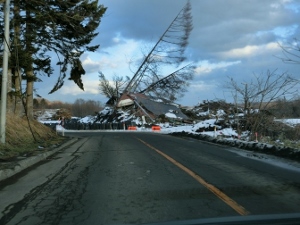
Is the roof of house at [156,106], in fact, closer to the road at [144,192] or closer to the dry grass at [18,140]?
the dry grass at [18,140]

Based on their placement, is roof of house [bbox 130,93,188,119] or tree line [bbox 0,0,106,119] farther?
roof of house [bbox 130,93,188,119]

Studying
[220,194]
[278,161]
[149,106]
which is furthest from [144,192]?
[149,106]

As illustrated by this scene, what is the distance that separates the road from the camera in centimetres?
573

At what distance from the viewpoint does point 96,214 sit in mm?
5762

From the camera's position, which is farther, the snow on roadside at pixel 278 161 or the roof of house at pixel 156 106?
the roof of house at pixel 156 106

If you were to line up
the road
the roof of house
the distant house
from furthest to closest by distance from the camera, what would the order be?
the roof of house, the distant house, the road

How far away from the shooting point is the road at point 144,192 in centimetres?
573

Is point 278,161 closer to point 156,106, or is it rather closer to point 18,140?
point 18,140

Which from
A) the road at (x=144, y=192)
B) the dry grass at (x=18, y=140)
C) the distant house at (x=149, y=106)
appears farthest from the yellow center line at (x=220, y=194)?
the distant house at (x=149, y=106)

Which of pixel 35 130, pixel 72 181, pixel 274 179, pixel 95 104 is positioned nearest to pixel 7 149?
pixel 72 181

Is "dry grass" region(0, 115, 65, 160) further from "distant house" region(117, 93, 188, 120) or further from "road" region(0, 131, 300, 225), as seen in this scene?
"distant house" region(117, 93, 188, 120)

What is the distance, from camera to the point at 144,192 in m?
7.38

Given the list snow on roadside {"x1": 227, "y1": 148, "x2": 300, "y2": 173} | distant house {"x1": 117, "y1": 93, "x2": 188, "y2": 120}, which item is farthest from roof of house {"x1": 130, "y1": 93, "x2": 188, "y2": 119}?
snow on roadside {"x1": 227, "y1": 148, "x2": 300, "y2": 173}

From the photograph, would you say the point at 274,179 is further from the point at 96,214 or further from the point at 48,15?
the point at 48,15
